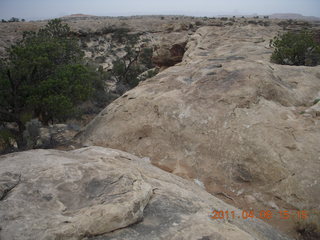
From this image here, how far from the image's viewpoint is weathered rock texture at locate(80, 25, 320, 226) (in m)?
5.56

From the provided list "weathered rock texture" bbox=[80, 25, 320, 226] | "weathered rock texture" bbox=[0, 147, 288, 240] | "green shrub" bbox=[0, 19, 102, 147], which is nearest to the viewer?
"weathered rock texture" bbox=[0, 147, 288, 240]

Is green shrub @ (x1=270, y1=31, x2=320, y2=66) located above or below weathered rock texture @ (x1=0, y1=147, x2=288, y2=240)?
above

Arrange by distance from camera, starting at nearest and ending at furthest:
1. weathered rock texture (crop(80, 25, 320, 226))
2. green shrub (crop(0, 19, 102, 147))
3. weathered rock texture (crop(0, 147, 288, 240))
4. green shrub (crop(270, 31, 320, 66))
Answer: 1. weathered rock texture (crop(0, 147, 288, 240))
2. weathered rock texture (crop(80, 25, 320, 226))
3. green shrub (crop(0, 19, 102, 147))
4. green shrub (crop(270, 31, 320, 66))

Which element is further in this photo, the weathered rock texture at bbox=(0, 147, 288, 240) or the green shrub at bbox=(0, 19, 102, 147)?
the green shrub at bbox=(0, 19, 102, 147)

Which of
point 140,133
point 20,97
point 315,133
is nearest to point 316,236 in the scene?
point 315,133

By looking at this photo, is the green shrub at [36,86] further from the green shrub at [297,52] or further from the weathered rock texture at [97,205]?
the green shrub at [297,52]

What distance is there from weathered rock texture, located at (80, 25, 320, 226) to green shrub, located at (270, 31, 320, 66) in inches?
94.7

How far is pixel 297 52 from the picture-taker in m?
12.2

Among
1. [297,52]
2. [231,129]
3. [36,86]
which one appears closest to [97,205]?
[231,129]

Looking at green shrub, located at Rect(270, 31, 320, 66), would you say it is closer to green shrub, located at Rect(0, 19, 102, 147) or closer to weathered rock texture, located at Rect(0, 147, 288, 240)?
green shrub, located at Rect(0, 19, 102, 147)

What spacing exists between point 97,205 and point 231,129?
4206mm

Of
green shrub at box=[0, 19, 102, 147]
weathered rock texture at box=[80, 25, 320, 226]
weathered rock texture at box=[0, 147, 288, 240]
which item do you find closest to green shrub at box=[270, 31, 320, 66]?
weathered rock texture at box=[80, 25, 320, 226]

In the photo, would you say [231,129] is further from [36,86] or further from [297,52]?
[297,52]

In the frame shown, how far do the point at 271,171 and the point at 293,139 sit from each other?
1014mm
